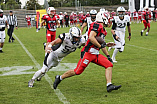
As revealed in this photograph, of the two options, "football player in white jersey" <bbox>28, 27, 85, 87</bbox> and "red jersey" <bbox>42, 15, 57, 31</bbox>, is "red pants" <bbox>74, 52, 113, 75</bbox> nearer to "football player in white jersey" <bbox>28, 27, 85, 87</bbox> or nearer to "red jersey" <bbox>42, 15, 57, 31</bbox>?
"football player in white jersey" <bbox>28, 27, 85, 87</bbox>

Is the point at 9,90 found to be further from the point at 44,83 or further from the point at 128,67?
the point at 128,67

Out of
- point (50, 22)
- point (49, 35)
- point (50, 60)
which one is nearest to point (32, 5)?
point (50, 22)

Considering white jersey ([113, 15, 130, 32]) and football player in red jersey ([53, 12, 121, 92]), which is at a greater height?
white jersey ([113, 15, 130, 32])

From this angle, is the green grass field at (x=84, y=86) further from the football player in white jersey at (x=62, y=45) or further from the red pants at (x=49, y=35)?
the red pants at (x=49, y=35)

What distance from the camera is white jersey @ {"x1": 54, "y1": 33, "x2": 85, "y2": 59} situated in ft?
21.7

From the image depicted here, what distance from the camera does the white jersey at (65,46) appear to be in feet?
21.7

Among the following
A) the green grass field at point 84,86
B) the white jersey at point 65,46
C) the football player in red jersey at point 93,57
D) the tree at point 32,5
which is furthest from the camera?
the tree at point 32,5

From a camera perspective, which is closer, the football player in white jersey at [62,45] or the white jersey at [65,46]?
the football player in white jersey at [62,45]

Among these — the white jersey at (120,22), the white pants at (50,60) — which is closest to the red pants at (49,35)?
the white jersey at (120,22)

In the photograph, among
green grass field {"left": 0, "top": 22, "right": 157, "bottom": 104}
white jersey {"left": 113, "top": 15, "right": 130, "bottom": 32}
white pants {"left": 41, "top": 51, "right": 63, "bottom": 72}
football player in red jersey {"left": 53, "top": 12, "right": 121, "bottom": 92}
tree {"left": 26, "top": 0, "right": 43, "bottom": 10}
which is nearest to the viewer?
green grass field {"left": 0, "top": 22, "right": 157, "bottom": 104}

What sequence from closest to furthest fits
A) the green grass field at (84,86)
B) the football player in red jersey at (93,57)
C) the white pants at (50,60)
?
the green grass field at (84,86)
the football player in red jersey at (93,57)
the white pants at (50,60)

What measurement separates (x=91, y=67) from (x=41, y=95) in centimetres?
365

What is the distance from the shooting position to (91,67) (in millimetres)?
9734

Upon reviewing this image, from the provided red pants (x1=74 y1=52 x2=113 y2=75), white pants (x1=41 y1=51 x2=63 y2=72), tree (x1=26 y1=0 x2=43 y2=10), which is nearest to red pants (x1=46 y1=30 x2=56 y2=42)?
white pants (x1=41 y1=51 x2=63 y2=72)
